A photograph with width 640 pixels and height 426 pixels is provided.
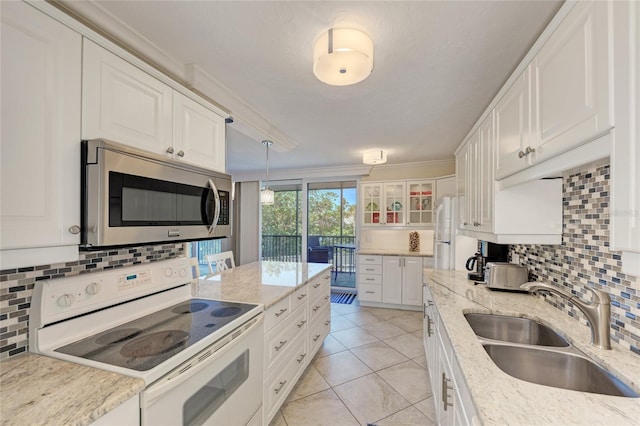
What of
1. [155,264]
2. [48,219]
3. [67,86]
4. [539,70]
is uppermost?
[539,70]

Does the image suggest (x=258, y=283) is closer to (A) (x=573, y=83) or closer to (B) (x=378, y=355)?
(B) (x=378, y=355)

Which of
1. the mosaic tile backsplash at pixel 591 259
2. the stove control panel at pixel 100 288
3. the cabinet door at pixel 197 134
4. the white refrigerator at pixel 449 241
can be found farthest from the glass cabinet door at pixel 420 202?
the stove control panel at pixel 100 288

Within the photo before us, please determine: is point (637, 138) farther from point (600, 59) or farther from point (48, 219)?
point (48, 219)

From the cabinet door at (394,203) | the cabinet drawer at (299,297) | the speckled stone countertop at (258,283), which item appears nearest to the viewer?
the speckled stone countertop at (258,283)

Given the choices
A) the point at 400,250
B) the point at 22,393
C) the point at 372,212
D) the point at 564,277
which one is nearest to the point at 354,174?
the point at 372,212

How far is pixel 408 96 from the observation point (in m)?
2.24

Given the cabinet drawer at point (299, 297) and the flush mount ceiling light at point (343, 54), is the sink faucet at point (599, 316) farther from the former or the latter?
the cabinet drawer at point (299, 297)

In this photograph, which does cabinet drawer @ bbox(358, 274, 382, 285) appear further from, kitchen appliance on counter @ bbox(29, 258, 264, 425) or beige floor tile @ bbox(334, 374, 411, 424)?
kitchen appliance on counter @ bbox(29, 258, 264, 425)

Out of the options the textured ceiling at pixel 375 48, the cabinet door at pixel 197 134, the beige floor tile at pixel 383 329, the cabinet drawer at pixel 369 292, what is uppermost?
the textured ceiling at pixel 375 48

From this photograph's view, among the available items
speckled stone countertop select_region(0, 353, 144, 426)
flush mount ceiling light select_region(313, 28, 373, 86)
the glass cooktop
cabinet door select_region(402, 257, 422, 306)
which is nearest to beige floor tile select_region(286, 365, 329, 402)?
the glass cooktop

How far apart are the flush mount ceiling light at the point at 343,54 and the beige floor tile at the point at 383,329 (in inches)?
120

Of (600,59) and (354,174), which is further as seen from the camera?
(354,174)

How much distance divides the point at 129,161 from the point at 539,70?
189 centimetres

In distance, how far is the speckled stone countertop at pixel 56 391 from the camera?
2.50 feet
